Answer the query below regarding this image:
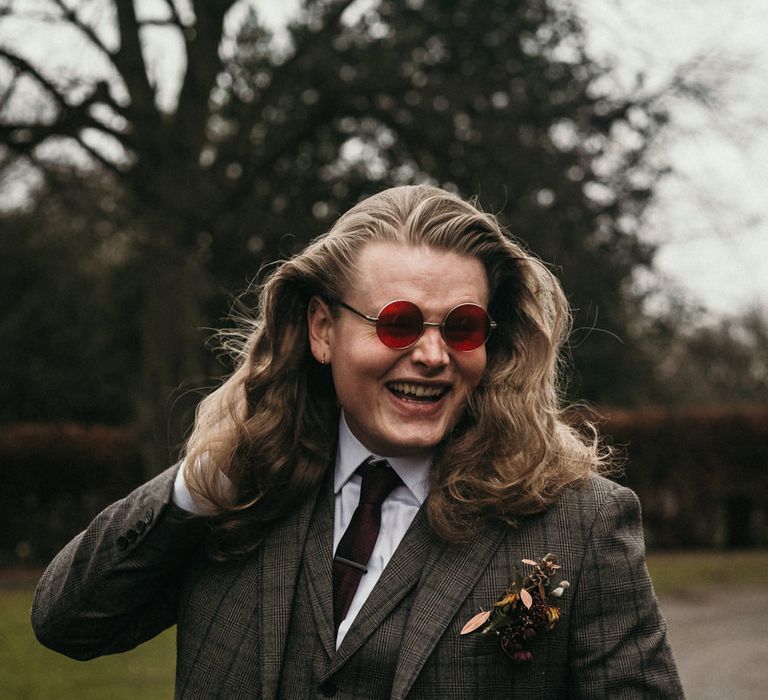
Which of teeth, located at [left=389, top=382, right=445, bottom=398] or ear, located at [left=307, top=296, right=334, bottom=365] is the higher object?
ear, located at [left=307, top=296, right=334, bottom=365]

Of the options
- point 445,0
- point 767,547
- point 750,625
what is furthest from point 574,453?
point 767,547

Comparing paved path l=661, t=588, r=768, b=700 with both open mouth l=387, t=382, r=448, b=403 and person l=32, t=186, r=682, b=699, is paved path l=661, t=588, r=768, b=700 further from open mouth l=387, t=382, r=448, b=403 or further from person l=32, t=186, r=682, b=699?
open mouth l=387, t=382, r=448, b=403

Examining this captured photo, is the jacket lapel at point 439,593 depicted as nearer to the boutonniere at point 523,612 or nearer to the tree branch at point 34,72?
the boutonniere at point 523,612

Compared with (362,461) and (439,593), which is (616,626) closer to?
(439,593)

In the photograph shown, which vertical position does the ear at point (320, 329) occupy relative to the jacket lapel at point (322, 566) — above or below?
above

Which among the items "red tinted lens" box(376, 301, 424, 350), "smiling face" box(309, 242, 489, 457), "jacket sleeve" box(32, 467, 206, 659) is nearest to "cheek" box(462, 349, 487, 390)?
"smiling face" box(309, 242, 489, 457)

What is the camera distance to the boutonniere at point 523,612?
7.30 ft

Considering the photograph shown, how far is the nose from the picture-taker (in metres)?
2.40

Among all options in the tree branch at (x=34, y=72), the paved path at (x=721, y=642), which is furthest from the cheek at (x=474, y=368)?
the tree branch at (x=34, y=72)

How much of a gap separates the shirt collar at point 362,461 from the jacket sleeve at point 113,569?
0.38 meters

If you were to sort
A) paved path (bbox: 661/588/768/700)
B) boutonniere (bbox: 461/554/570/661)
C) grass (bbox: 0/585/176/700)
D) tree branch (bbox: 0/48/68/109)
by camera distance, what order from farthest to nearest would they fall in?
tree branch (bbox: 0/48/68/109) < paved path (bbox: 661/588/768/700) < grass (bbox: 0/585/176/700) < boutonniere (bbox: 461/554/570/661)

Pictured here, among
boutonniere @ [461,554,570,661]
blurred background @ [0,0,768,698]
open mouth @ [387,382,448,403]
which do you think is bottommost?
boutonniere @ [461,554,570,661]

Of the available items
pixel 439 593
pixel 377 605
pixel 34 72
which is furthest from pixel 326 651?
pixel 34 72

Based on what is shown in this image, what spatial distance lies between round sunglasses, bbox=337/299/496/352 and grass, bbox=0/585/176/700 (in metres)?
5.17
